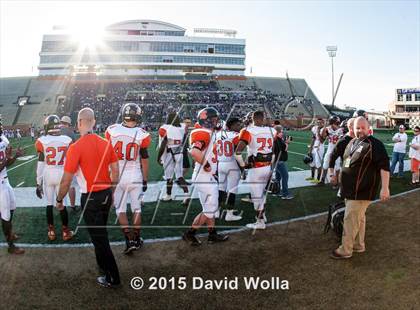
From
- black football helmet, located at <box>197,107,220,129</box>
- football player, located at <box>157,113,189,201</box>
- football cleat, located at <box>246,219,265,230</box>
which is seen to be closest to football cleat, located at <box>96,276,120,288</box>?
black football helmet, located at <box>197,107,220,129</box>

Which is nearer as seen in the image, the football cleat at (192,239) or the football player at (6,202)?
the football player at (6,202)

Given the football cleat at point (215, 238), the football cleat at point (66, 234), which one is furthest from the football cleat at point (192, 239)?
the football cleat at point (66, 234)

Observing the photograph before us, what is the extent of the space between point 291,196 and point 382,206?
216 cm

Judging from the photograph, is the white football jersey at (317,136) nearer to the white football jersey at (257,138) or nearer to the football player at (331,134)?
the football player at (331,134)

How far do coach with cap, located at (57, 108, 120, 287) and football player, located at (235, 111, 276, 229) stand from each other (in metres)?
2.66

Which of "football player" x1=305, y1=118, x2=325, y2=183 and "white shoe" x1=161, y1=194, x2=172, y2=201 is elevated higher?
"football player" x1=305, y1=118, x2=325, y2=183

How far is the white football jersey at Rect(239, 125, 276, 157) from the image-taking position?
6156mm

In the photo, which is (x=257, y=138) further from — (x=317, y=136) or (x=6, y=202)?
(x=317, y=136)

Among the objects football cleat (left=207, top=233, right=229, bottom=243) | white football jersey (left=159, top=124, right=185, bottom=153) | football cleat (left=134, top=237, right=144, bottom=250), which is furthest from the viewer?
white football jersey (left=159, top=124, right=185, bottom=153)

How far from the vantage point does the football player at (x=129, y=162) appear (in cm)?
535

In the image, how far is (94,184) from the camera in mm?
4285

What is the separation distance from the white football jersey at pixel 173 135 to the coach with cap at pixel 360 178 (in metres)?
4.52

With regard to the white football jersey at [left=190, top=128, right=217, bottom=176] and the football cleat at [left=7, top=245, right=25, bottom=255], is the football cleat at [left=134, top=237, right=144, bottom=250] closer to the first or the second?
the white football jersey at [left=190, top=128, right=217, bottom=176]

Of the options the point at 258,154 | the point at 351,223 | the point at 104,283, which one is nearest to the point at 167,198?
the point at 258,154
